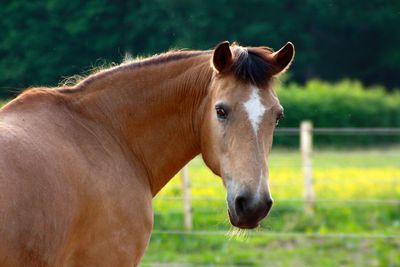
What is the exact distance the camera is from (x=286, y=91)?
23031 mm

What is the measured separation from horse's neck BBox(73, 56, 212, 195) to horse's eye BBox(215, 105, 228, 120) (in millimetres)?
280

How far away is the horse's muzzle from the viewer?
356cm

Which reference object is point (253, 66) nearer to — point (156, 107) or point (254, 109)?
point (254, 109)

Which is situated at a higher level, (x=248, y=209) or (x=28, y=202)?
(x=28, y=202)

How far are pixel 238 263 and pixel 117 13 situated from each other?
9901 mm

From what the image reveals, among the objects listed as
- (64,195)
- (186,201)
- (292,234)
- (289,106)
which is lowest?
(289,106)

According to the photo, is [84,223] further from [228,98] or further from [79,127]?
[228,98]

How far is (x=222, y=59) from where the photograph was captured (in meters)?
3.96

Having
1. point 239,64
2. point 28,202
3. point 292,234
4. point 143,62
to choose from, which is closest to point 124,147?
point 143,62

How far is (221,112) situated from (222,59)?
0.94ft

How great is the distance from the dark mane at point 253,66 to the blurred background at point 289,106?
2.66ft

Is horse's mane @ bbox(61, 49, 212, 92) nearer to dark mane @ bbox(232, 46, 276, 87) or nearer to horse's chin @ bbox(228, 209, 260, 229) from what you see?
dark mane @ bbox(232, 46, 276, 87)

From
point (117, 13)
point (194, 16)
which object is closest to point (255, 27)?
point (194, 16)

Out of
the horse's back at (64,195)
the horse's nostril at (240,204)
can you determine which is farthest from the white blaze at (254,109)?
the horse's back at (64,195)
